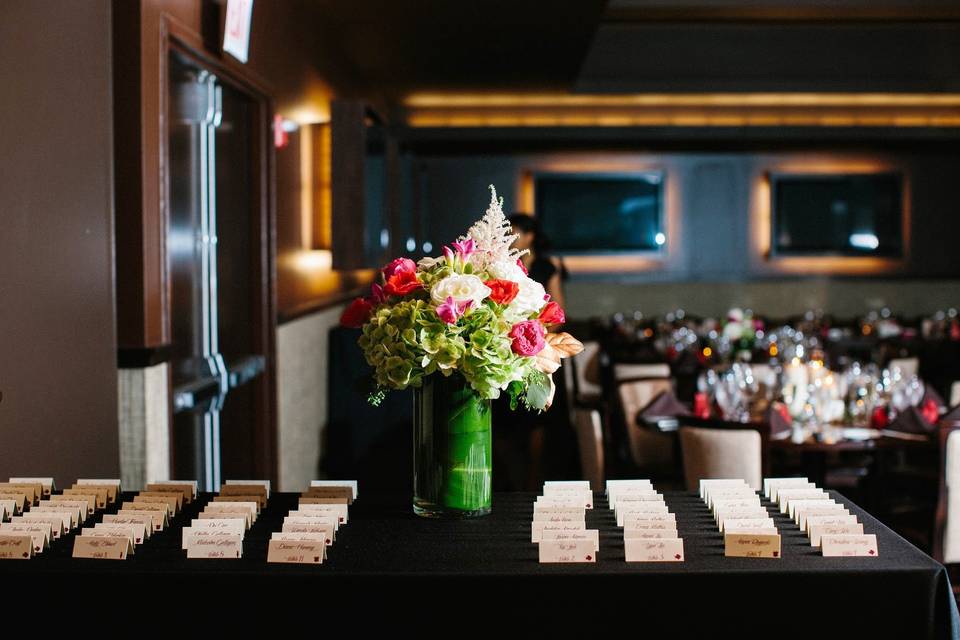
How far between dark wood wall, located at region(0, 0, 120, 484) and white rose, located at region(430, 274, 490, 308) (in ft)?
5.51

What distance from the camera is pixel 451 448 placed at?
2.41 meters

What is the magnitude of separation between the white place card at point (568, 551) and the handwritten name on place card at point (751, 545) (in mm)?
252

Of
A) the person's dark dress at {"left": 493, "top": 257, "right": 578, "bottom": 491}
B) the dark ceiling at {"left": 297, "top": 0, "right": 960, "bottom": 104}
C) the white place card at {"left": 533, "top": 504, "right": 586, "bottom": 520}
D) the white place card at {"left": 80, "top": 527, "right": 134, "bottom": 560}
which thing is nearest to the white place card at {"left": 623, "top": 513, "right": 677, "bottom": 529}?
the white place card at {"left": 533, "top": 504, "right": 586, "bottom": 520}

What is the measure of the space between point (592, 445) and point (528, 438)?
6.45 feet

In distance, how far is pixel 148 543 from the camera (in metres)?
2.25

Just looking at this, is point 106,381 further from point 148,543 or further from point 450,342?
point 450,342

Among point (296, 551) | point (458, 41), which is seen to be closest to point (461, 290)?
point (296, 551)

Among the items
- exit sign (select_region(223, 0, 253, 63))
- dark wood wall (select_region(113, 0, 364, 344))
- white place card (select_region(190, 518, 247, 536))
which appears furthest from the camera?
exit sign (select_region(223, 0, 253, 63))

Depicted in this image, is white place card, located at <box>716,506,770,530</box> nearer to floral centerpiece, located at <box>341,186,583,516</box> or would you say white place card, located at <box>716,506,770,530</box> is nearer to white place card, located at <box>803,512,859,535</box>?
white place card, located at <box>803,512,859,535</box>

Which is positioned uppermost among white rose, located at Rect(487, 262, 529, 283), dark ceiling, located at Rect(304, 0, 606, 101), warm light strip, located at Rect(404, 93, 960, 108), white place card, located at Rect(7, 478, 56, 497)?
warm light strip, located at Rect(404, 93, 960, 108)

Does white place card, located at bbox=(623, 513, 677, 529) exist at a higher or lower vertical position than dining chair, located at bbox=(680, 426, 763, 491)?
higher

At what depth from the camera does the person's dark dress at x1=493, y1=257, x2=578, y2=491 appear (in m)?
6.71

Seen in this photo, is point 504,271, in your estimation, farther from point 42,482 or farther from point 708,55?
point 708,55

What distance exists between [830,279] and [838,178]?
1.09 meters
